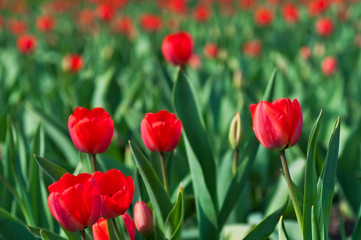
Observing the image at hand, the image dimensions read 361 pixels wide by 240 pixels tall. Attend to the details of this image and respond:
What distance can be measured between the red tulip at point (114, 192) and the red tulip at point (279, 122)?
0.22 m

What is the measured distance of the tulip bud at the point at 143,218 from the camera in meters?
0.95

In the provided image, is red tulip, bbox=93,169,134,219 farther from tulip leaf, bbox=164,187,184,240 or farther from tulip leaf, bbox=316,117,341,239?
tulip leaf, bbox=316,117,341,239

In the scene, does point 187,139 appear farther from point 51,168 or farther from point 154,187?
point 51,168

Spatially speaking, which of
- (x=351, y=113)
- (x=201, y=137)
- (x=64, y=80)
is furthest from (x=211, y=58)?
(x=201, y=137)

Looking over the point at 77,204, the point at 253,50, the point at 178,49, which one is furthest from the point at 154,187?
the point at 253,50

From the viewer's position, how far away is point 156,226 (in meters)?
1.01

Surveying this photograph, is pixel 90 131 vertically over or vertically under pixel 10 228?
over

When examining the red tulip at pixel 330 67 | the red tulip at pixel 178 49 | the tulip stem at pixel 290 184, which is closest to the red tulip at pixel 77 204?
the tulip stem at pixel 290 184

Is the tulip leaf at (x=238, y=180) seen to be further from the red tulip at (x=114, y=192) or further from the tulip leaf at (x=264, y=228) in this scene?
the red tulip at (x=114, y=192)

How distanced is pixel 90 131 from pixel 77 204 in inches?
8.9

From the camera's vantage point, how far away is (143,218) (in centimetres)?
95

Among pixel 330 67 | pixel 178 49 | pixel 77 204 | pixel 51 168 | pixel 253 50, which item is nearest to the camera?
pixel 77 204

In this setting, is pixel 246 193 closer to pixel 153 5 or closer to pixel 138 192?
pixel 138 192

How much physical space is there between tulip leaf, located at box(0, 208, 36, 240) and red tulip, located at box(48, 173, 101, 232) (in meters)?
0.29
